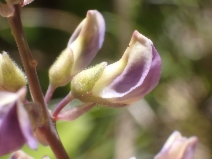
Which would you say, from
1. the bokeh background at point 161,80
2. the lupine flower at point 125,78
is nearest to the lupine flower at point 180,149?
the lupine flower at point 125,78

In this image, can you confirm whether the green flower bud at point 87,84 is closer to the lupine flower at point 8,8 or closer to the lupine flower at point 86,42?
→ the lupine flower at point 86,42

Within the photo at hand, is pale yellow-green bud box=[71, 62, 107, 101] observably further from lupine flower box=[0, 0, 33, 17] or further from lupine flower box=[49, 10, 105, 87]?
lupine flower box=[0, 0, 33, 17]

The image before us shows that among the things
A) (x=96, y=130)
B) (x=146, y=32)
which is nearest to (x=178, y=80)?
(x=146, y=32)

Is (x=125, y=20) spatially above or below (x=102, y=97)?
above

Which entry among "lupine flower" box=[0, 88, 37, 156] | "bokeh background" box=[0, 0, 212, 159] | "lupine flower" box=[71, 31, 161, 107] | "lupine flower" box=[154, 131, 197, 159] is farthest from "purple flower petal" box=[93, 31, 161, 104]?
"bokeh background" box=[0, 0, 212, 159]

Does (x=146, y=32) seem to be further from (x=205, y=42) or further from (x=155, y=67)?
(x=155, y=67)

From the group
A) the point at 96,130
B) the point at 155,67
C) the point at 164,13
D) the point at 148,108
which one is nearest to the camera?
the point at 155,67

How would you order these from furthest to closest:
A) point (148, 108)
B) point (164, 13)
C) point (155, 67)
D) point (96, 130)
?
point (164, 13) → point (148, 108) → point (96, 130) → point (155, 67)
